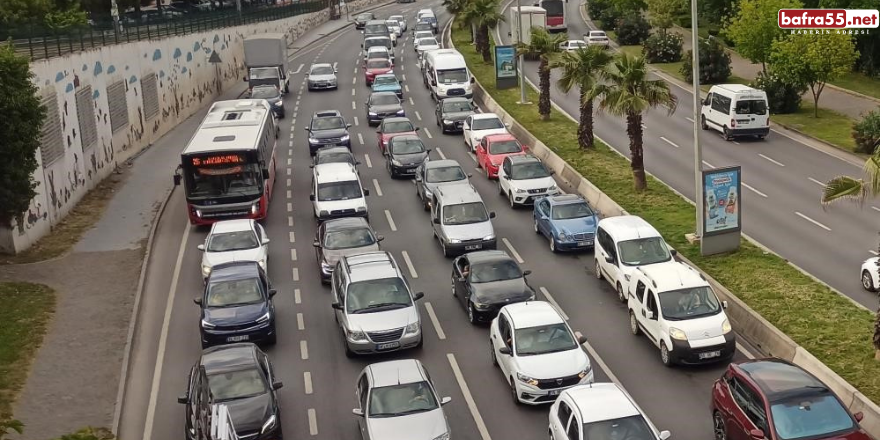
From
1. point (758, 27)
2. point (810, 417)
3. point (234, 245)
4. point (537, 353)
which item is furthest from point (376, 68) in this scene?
point (810, 417)

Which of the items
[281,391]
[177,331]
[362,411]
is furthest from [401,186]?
[362,411]

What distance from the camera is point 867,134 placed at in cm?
4391

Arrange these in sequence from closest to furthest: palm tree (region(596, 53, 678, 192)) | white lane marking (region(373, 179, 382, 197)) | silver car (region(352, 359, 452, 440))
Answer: silver car (region(352, 359, 452, 440)), palm tree (region(596, 53, 678, 192)), white lane marking (region(373, 179, 382, 197))

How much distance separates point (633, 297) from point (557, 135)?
22936mm

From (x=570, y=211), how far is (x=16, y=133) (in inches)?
671

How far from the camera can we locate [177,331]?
27391mm

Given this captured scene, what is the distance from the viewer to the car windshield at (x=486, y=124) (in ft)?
151

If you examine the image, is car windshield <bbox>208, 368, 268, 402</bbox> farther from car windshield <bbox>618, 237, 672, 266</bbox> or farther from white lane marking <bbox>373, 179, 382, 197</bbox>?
white lane marking <bbox>373, 179, 382, 197</bbox>

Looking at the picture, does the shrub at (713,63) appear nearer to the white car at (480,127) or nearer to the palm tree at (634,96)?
the white car at (480,127)

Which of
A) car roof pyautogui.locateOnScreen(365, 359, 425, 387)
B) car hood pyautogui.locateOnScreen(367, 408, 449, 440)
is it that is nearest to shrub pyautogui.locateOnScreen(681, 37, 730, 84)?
car roof pyautogui.locateOnScreen(365, 359, 425, 387)

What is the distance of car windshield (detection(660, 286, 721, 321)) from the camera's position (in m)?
23.5

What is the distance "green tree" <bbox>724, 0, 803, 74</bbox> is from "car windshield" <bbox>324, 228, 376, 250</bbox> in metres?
36.5

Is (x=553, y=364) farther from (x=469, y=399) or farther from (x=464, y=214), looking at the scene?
(x=464, y=214)

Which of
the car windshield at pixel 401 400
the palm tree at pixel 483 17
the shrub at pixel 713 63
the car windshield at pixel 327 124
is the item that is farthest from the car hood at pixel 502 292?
the palm tree at pixel 483 17
